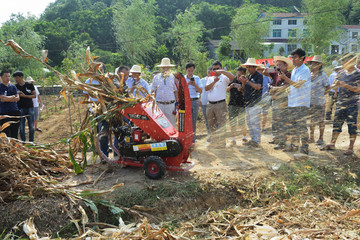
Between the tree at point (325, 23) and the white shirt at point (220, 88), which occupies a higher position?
the tree at point (325, 23)

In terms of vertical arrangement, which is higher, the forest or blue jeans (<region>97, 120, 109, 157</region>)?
the forest

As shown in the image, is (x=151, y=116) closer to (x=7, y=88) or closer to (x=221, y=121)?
(x=221, y=121)

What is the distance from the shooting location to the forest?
2716 centimetres

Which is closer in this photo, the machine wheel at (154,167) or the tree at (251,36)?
the machine wheel at (154,167)

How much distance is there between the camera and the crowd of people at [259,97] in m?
5.89

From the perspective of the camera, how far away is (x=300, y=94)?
19.3ft

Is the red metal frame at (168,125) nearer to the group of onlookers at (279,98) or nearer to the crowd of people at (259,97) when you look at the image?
the crowd of people at (259,97)

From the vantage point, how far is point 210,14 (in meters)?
80.3

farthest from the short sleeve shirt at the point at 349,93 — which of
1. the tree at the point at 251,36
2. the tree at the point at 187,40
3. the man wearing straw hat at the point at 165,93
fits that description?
the tree at the point at 251,36

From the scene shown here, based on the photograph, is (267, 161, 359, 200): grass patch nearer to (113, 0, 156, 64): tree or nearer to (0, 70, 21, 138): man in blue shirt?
(0, 70, 21, 138): man in blue shirt

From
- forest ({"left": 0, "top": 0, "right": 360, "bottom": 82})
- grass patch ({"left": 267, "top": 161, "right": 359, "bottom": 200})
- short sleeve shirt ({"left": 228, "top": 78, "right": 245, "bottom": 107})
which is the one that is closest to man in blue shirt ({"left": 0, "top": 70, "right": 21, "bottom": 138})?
forest ({"left": 0, "top": 0, "right": 360, "bottom": 82})

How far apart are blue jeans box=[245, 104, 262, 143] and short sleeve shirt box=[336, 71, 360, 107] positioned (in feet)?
5.75

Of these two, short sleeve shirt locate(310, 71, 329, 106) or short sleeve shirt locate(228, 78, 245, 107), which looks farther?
short sleeve shirt locate(228, 78, 245, 107)

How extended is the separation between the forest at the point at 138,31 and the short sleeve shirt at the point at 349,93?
522 centimetres
